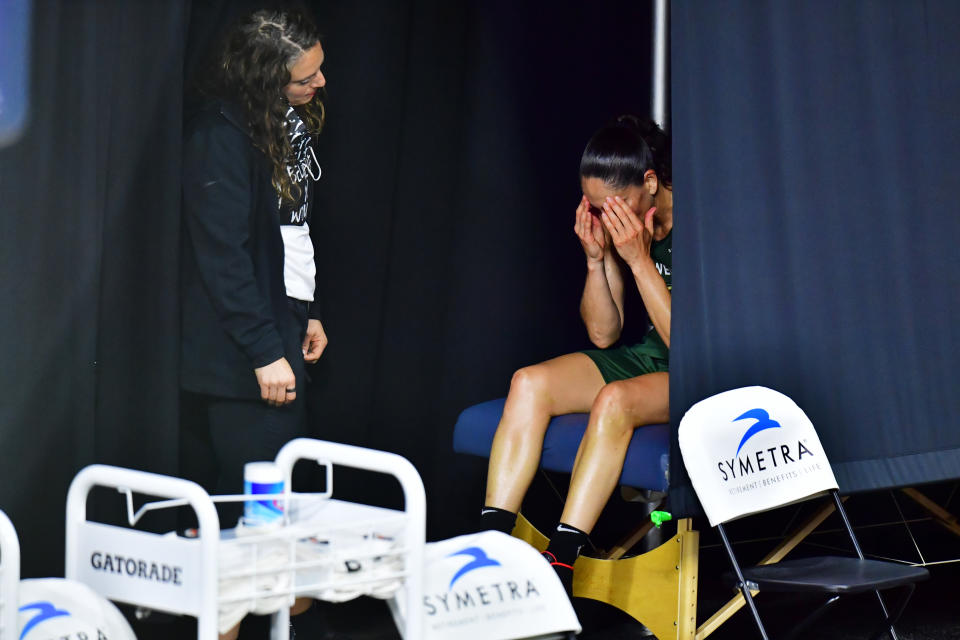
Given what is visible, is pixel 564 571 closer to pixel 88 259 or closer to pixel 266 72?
pixel 88 259

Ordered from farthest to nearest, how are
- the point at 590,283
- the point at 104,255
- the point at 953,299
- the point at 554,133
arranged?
the point at 554,133 → the point at 590,283 → the point at 953,299 → the point at 104,255

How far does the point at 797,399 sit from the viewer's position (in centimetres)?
277

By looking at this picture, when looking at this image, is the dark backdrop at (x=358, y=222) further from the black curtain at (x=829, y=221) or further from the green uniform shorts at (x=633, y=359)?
the black curtain at (x=829, y=221)

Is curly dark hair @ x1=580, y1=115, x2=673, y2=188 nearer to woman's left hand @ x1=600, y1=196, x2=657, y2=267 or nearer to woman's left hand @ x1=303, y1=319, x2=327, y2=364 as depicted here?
woman's left hand @ x1=600, y1=196, x2=657, y2=267

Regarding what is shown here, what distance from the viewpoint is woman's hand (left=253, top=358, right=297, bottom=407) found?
2609 millimetres

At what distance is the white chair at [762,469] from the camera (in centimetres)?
236

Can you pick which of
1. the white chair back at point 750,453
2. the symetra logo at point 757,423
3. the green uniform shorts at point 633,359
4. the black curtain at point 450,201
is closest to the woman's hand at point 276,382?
→ the black curtain at point 450,201

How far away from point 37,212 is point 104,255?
0.17 metres

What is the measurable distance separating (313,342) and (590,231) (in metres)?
0.85

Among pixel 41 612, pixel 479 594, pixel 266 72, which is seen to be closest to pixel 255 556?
pixel 41 612

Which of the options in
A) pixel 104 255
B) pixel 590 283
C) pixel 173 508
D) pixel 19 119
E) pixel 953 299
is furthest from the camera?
pixel 590 283

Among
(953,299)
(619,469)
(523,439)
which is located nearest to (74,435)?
(523,439)

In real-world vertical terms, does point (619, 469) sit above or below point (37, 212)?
below

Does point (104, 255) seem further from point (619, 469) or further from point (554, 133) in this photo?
point (554, 133)
